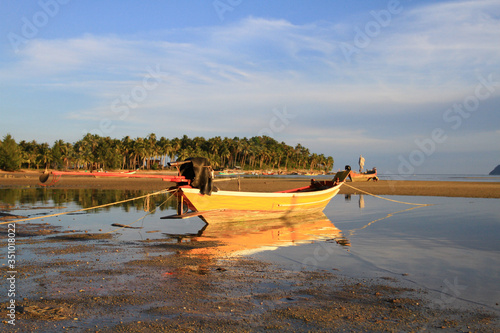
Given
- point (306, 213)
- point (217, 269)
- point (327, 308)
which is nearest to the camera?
point (327, 308)

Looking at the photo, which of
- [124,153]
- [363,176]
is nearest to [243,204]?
[363,176]

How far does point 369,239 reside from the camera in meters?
13.1

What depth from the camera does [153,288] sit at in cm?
697

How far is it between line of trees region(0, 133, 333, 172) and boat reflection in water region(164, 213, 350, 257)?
3395 inches

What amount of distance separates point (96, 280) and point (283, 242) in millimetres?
6457

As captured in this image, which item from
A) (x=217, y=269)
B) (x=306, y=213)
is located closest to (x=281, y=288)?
(x=217, y=269)

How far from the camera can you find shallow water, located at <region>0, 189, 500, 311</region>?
27.4 feet

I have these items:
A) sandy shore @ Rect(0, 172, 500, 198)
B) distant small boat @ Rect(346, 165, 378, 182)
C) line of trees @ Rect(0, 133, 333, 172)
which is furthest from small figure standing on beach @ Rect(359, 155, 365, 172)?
line of trees @ Rect(0, 133, 333, 172)

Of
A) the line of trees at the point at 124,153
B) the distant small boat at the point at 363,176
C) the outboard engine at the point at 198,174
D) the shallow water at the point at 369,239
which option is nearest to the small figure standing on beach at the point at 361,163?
the distant small boat at the point at 363,176

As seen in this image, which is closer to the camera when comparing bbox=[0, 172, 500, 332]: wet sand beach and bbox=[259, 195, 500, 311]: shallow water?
bbox=[0, 172, 500, 332]: wet sand beach

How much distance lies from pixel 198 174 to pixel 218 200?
1.43 meters

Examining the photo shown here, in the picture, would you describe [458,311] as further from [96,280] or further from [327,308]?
[96,280]

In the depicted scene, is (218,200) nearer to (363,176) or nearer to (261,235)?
(261,235)

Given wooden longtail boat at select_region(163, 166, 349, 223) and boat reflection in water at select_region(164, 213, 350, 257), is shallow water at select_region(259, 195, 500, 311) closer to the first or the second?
boat reflection in water at select_region(164, 213, 350, 257)
